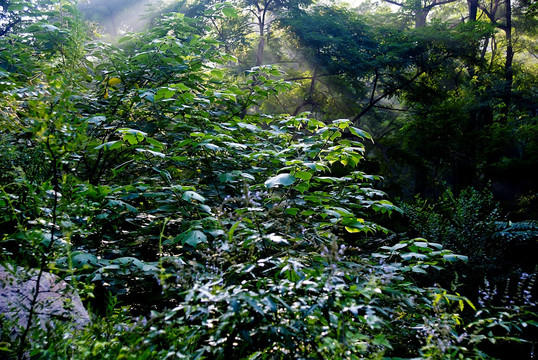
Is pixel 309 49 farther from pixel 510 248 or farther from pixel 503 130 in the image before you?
pixel 510 248

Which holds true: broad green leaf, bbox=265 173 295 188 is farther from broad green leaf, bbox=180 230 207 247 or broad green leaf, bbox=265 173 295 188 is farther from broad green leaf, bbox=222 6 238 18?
broad green leaf, bbox=222 6 238 18

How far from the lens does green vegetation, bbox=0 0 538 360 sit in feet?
4.05

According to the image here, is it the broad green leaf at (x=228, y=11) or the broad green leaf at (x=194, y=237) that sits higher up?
the broad green leaf at (x=228, y=11)

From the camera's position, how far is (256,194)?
1.70 meters

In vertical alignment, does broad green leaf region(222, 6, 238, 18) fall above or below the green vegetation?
above

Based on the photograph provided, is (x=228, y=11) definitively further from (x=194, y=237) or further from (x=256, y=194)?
(x=194, y=237)

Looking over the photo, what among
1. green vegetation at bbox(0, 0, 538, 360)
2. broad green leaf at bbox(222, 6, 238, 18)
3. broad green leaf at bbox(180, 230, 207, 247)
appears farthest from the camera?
broad green leaf at bbox(222, 6, 238, 18)

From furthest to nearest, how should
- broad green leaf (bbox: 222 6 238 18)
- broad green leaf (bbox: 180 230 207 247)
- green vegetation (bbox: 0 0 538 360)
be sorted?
broad green leaf (bbox: 222 6 238 18)
broad green leaf (bbox: 180 230 207 247)
green vegetation (bbox: 0 0 538 360)

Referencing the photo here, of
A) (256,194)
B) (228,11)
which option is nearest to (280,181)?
(256,194)

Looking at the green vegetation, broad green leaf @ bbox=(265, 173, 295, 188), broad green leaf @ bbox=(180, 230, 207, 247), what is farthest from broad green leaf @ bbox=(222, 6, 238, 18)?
broad green leaf @ bbox=(180, 230, 207, 247)

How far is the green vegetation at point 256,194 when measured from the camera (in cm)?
123

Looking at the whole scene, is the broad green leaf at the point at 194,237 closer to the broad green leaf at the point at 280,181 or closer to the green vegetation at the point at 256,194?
the green vegetation at the point at 256,194

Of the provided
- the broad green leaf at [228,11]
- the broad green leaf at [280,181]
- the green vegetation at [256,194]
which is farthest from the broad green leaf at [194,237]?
the broad green leaf at [228,11]

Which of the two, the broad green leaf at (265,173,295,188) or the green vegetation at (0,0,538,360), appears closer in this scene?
the green vegetation at (0,0,538,360)
